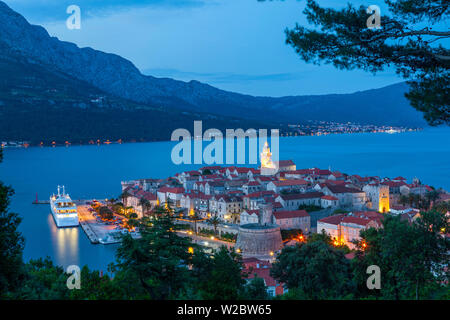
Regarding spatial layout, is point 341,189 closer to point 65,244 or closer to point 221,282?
point 65,244

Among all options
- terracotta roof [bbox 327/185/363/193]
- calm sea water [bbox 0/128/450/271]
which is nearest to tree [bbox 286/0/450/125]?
calm sea water [bbox 0/128/450/271]

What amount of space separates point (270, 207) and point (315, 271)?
16.2 m

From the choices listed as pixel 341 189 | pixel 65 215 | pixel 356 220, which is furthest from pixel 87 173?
pixel 356 220

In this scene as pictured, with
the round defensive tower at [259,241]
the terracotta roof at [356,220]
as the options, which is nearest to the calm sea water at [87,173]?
the round defensive tower at [259,241]

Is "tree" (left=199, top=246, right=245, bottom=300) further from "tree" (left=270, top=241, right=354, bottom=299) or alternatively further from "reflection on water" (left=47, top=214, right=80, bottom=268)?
"reflection on water" (left=47, top=214, right=80, bottom=268)

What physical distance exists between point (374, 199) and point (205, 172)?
749 inches

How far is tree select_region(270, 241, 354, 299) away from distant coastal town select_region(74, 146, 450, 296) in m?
3.43

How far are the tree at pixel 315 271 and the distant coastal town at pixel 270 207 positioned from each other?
3.43 m

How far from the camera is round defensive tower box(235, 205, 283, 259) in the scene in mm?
22953

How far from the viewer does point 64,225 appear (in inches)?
1299

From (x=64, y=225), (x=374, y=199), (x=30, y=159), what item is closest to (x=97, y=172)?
(x=30, y=159)

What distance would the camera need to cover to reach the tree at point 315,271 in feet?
33.0

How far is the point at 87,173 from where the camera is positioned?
6494 centimetres
